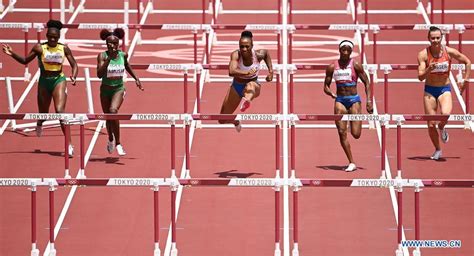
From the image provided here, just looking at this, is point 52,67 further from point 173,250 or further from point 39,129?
point 173,250

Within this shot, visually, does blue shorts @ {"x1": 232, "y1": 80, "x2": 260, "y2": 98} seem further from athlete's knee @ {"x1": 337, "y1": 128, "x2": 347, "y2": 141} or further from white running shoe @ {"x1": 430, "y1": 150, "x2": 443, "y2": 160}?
white running shoe @ {"x1": 430, "y1": 150, "x2": 443, "y2": 160}

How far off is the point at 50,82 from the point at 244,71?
106 inches

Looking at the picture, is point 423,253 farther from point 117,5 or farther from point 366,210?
point 117,5

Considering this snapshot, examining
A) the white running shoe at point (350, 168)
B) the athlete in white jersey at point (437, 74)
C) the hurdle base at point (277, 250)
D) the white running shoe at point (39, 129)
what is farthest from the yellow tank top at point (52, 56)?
the hurdle base at point (277, 250)

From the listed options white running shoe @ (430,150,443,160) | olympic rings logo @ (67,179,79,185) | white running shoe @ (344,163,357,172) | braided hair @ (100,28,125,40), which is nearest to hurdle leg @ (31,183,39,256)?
olympic rings logo @ (67,179,79,185)

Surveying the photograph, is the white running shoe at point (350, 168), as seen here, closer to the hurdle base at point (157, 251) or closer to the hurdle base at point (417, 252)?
the hurdle base at point (417, 252)

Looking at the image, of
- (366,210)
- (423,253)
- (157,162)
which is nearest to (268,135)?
(157,162)

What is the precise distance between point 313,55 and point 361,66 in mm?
6008

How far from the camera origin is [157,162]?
24.0 meters

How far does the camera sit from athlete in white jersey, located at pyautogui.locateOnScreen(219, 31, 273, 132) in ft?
76.4

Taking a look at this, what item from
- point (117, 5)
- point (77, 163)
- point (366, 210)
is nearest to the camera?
point (366, 210)

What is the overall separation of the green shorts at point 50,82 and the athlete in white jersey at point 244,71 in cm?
231

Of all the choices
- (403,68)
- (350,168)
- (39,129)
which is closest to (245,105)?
(350,168)

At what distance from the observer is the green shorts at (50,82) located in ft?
79.2
